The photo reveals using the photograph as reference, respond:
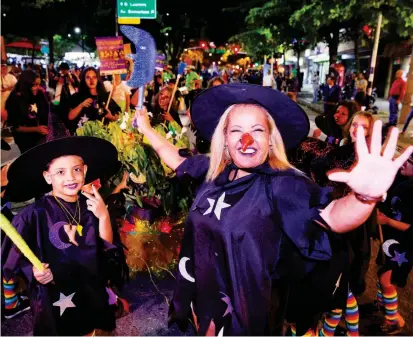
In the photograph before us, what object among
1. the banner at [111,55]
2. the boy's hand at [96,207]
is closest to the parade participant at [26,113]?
the banner at [111,55]

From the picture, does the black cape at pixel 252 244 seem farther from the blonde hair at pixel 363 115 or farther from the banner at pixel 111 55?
the banner at pixel 111 55

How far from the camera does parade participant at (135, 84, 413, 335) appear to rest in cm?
174

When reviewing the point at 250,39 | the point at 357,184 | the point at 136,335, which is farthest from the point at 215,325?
the point at 250,39

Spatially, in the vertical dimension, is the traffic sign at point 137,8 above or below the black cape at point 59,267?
above

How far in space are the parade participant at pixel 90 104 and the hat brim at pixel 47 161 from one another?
3.50 metres

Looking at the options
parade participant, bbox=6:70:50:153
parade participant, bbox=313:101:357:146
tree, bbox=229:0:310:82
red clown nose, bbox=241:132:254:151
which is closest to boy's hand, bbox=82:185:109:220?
red clown nose, bbox=241:132:254:151

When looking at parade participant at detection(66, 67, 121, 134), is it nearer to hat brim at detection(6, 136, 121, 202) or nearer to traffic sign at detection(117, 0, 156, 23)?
traffic sign at detection(117, 0, 156, 23)

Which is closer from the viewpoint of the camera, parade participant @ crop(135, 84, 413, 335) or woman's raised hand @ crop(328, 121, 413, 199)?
woman's raised hand @ crop(328, 121, 413, 199)

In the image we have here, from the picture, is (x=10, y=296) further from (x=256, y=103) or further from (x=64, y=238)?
(x=256, y=103)

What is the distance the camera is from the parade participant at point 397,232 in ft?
9.80

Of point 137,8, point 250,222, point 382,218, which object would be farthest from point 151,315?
point 137,8

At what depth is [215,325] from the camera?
1953mm

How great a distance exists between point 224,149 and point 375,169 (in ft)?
2.84

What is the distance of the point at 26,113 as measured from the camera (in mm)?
6105
